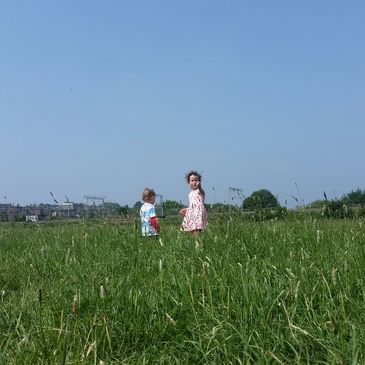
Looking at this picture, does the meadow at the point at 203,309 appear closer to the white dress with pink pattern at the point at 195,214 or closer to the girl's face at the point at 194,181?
the white dress with pink pattern at the point at 195,214

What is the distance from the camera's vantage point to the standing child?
9.68 m

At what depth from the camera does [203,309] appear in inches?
139

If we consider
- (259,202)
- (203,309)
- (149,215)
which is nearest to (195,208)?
(149,215)

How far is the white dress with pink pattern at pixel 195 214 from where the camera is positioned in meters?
9.77

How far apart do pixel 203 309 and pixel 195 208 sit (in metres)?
6.62

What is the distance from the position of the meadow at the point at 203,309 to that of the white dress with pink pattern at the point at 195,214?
414 centimetres

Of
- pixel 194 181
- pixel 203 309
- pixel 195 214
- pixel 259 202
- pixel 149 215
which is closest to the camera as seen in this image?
pixel 203 309

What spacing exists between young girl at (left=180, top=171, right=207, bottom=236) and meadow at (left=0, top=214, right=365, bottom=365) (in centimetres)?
415

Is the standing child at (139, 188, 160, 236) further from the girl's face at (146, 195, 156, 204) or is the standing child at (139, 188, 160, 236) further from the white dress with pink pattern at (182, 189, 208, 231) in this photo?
the white dress with pink pattern at (182, 189, 208, 231)

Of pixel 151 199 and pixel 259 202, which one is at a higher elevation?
pixel 151 199

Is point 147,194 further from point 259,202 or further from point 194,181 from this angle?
point 259,202

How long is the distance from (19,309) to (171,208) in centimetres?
906

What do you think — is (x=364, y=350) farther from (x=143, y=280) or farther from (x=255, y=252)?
(x=255, y=252)

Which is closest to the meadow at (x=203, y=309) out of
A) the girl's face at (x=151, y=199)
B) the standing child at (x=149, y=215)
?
the standing child at (x=149, y=215)
